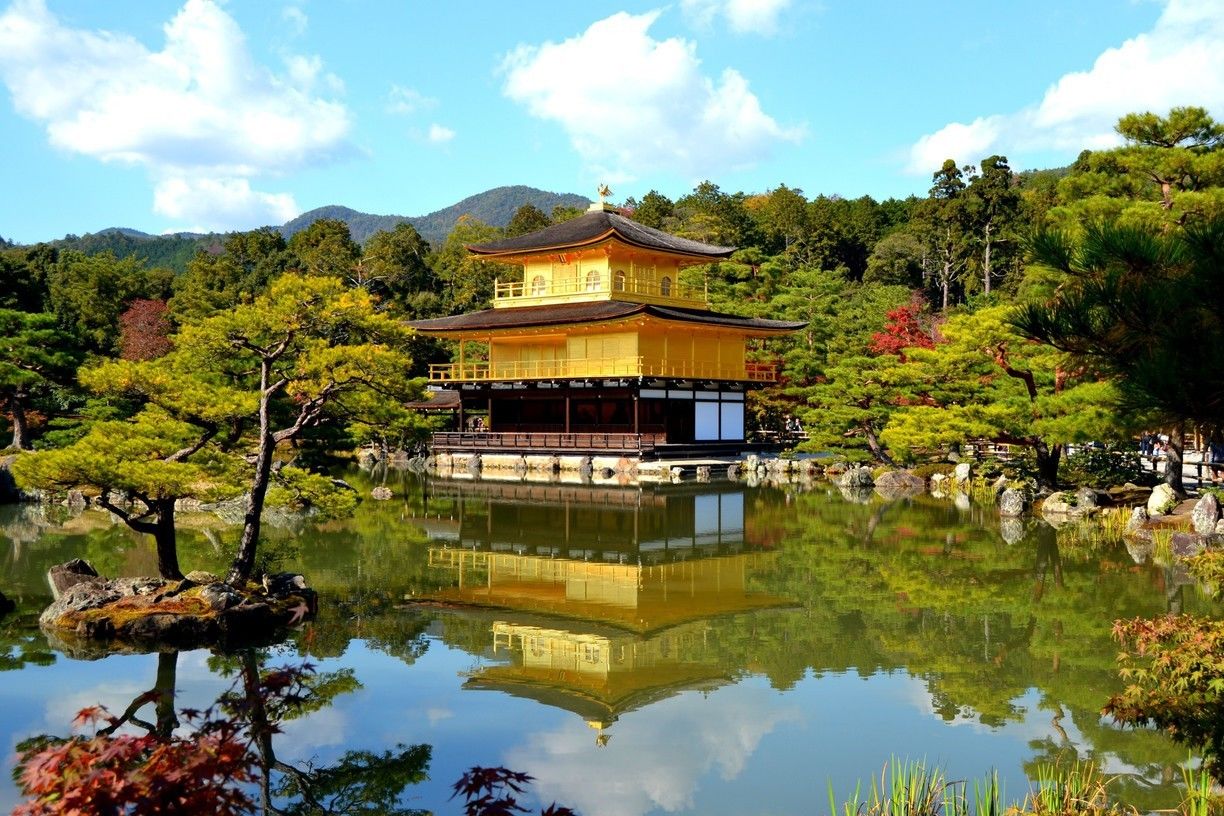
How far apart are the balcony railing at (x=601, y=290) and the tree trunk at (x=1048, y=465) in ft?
52.4

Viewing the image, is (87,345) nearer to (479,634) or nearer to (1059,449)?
(479,634)

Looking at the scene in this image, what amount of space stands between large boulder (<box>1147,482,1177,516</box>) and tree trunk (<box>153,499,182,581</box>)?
14.6m

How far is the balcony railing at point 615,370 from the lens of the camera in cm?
3045

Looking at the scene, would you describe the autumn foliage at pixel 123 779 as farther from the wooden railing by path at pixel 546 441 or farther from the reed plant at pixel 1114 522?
the wooden railing by path at pixel 546 441

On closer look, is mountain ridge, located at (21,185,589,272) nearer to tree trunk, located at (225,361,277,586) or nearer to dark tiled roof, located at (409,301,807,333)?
dark tiled roof, located at (409,301,807,333)

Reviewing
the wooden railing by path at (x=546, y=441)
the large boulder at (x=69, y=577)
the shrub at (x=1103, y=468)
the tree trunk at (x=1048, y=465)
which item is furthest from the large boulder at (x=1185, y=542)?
the wooden railing by path at (x=546, y=441)

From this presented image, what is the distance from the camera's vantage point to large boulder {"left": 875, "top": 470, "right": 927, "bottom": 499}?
23953 mm

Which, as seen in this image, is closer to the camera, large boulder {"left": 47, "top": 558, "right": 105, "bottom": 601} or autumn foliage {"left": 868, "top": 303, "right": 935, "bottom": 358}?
large boulder {"left": 47, "top": 558, "right": 105, "bottom": 601}

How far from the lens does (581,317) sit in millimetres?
31078

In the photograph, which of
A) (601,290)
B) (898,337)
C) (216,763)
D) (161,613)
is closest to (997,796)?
(216,763)

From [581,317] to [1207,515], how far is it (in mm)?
19330

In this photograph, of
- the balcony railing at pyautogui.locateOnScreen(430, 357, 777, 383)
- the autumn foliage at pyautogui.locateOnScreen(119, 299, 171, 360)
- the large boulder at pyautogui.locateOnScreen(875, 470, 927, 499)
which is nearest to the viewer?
the large boulder at pyautogui.locateOnScreen(875, 470, 927, 499)

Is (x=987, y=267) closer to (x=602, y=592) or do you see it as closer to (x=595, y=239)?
(x=595, y=239)

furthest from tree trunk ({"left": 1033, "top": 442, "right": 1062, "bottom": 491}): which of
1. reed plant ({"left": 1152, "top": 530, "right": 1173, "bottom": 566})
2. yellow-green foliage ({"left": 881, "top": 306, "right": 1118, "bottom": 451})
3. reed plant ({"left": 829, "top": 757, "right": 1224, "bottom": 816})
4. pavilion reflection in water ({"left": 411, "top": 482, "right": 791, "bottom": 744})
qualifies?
reed plant ({"left": 829, "top": 757, "right": 1224, "bottom": 816})
